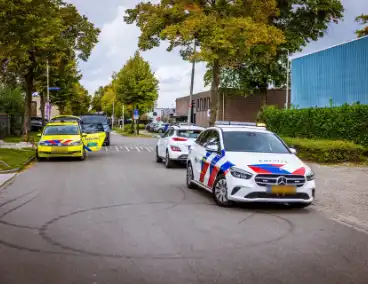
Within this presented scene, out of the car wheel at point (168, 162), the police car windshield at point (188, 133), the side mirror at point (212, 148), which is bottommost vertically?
the car wheel at point (168, 162)

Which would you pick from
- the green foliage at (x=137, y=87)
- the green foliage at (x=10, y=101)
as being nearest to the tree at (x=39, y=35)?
the green foliage at (x=10, y=101)

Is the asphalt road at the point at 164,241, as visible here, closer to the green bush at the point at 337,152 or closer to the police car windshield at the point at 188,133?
the police car windshield at the point at 188,133

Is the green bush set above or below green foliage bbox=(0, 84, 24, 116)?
below

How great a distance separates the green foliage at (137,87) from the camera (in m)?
57.2

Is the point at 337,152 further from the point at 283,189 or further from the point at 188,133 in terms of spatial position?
the point at 283,189

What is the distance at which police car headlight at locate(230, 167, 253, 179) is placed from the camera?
966 centimetres

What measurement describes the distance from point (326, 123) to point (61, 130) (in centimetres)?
1144

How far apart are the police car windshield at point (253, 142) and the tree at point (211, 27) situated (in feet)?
51.6

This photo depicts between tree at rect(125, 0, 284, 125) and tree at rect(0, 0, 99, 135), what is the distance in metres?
4.48

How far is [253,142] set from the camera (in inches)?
440

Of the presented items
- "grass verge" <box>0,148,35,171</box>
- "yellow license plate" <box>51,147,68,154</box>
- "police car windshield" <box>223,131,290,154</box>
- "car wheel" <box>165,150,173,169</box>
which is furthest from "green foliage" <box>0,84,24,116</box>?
"police car windshield" <box>223,131,290,154</box>

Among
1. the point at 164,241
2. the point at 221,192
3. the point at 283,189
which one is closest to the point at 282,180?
the point at 283,189

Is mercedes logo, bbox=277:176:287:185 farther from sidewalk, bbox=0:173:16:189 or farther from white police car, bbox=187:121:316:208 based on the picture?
sidewalk, bbox=0:173:16:189

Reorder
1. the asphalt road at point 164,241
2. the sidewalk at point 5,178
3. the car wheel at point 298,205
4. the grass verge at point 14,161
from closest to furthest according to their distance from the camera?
the asphalt road at point 164,241
the car wheel at point 298,205
the sidewalk at point 5,178
the grass verge at point 14,161
